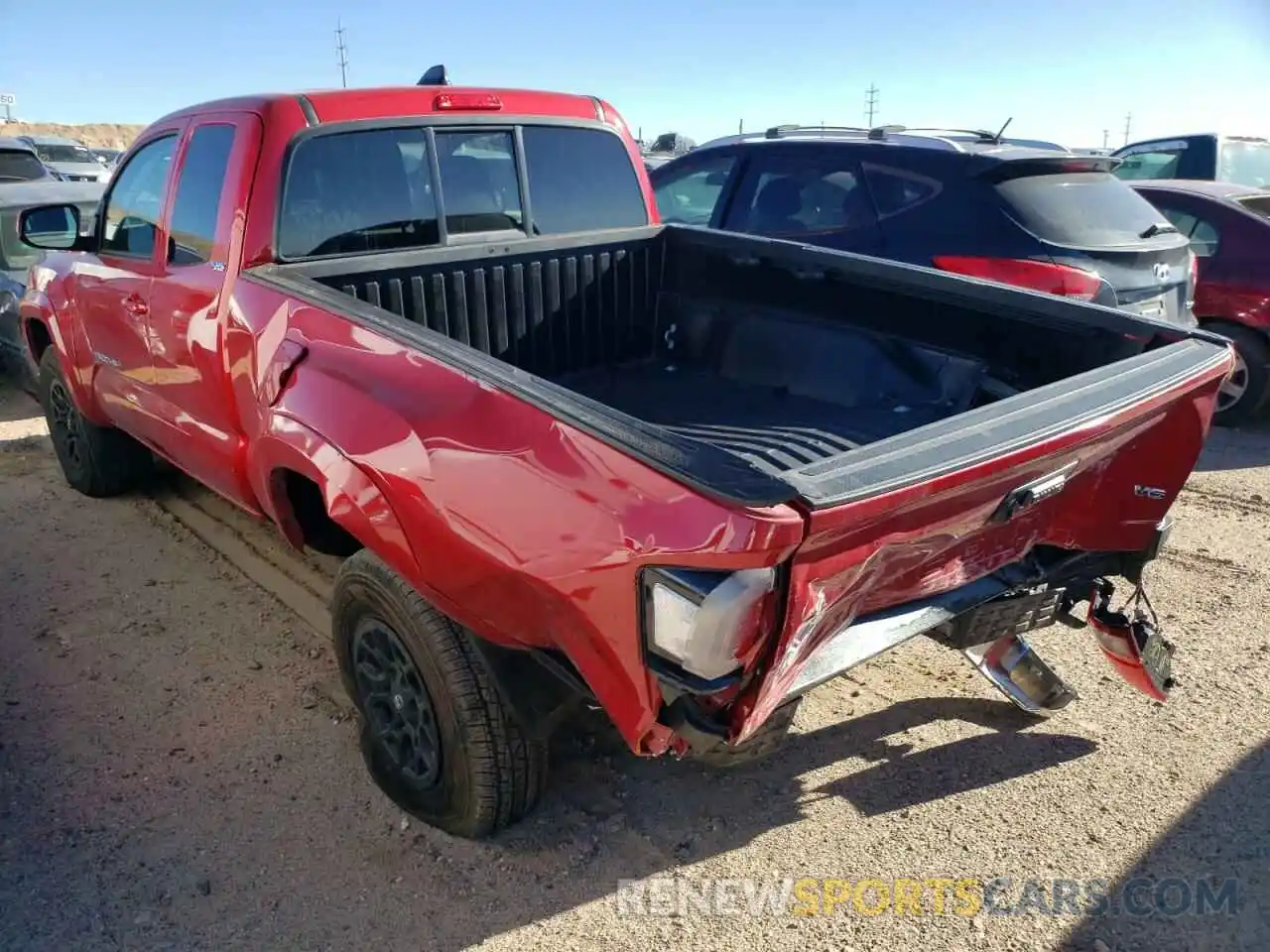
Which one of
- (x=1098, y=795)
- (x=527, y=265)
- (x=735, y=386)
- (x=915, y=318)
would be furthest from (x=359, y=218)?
(x=1098, y=795)

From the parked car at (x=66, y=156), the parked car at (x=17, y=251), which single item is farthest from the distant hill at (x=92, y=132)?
the parked car at (x=17, y=251)

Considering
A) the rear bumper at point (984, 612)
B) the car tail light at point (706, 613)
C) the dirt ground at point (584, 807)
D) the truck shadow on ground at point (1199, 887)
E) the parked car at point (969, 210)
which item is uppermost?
the parked car at point (969, 210)

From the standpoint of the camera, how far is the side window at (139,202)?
3.79 metres

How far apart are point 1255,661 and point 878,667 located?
141 centimetres

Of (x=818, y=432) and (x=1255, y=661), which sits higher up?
(x=818, y=432)

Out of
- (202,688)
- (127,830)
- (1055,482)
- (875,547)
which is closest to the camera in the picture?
(875,547)

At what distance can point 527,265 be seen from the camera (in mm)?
3820

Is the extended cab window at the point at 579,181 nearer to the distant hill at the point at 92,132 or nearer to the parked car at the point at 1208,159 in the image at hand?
the parked car at the point at 1208,159

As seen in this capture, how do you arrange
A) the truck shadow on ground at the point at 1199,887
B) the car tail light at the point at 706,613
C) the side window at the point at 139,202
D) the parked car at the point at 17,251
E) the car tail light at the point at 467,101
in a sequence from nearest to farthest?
1. the car tail light at the point at 706,613
2. the truck shadow on ground at the point at 1199,887
3. the car tail light at the point at 467,101
4. the side window at the point at 139,202
5. the parked car at the point at 17,251

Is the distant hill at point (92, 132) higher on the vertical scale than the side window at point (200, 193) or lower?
higher

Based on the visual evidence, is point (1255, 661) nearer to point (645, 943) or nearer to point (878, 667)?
point (878, 667)

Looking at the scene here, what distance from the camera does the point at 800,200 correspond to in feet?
18.6

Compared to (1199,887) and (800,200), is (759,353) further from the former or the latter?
(1199,887)

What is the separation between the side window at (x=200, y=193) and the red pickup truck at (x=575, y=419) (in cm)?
2
